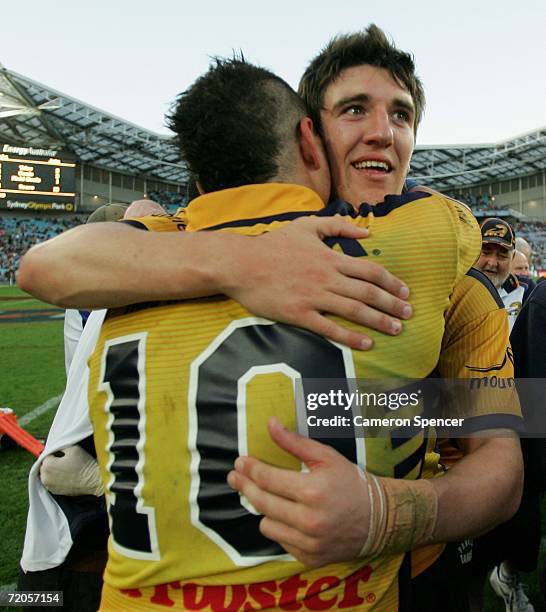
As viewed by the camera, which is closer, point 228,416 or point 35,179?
point 228,416

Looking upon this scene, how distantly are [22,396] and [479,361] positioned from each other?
7.00m

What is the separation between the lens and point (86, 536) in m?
1.80

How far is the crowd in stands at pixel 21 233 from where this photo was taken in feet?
108

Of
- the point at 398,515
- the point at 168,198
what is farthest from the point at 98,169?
the point at 398,515

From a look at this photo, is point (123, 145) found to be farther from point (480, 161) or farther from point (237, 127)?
point (237, 127)

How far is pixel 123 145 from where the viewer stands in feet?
127

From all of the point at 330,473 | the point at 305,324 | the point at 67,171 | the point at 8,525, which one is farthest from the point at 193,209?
the point at 67,171

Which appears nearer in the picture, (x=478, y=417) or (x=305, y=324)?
(x=305, y=324)

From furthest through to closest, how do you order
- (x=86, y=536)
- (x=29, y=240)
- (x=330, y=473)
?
(x=29, y=240)
(x=86, y=536)
(x=330, y=473)

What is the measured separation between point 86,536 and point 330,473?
127cm

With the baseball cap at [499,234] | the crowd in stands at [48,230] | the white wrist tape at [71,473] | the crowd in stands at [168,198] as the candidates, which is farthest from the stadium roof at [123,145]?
→ the white wrist tape at [71,473]

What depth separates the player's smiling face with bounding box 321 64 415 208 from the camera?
1.66 meters

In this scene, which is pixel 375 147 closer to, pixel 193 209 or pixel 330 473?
pixel 193 209

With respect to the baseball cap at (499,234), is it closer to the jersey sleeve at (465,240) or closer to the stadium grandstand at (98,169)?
the jersey sleeve at (465,240)
